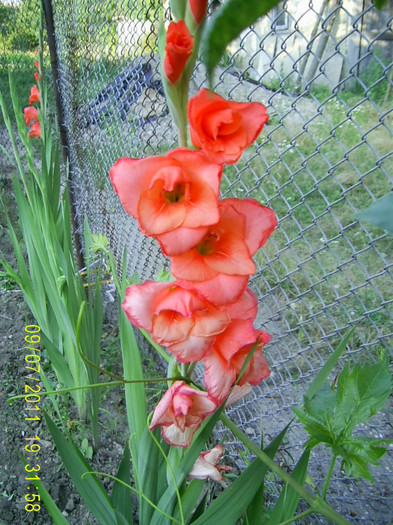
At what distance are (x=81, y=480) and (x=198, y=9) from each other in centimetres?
102

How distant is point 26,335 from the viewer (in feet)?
7.97

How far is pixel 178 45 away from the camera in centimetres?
56

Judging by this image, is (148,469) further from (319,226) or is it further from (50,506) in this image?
(319,226)

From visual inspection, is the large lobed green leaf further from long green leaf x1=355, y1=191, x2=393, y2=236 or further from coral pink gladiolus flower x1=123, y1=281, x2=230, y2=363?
long green leaf x1=355, y1=191, x2=393, y2=236

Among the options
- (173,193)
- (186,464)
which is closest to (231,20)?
(173,193)

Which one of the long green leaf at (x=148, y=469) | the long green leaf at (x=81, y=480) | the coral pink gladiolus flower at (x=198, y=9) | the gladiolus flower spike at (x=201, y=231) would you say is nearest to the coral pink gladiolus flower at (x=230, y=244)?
the gladiolus flower spike at (x=201, y=231)

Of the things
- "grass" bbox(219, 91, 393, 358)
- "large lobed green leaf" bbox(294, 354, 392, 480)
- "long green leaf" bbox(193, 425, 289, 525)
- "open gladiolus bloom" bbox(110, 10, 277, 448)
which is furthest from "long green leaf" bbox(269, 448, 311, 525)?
"grass" bbox(219, 91, 393, 358)

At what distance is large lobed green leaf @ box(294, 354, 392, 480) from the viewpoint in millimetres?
767

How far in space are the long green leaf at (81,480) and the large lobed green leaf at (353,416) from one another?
57cm

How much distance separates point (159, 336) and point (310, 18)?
510 centimetres

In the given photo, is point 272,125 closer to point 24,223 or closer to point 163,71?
point 24,223

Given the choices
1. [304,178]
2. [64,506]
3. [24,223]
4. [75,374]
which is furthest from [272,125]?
[64,506]

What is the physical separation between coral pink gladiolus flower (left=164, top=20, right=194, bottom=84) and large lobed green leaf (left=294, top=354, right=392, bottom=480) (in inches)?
22.6

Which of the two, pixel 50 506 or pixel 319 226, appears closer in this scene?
pixel 50 506
